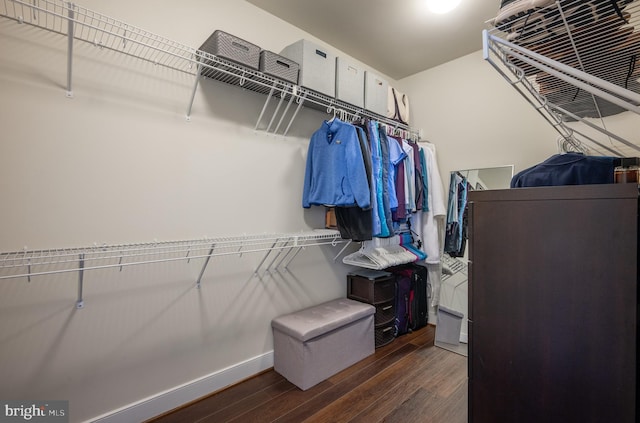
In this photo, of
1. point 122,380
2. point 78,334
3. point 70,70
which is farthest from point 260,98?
point 122,380

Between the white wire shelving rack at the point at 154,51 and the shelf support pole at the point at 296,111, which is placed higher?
the white wire shelving rack at the point at 154,51

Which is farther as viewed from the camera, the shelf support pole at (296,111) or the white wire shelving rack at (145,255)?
the shelf support pole at (296,111)

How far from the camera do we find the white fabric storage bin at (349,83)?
227 cm

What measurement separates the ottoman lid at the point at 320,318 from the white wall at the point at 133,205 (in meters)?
0.17

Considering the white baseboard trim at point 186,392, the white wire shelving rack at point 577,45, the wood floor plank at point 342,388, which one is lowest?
the wood floor plank at point 342,388

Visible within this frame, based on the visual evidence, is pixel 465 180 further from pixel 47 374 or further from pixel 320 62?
pixel 47 374

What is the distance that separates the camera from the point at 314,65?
210 cm

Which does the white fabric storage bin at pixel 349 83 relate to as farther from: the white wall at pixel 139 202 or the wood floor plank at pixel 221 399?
the wood floor plank at pixel 221 399

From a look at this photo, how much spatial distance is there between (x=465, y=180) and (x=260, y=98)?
2.03 metres

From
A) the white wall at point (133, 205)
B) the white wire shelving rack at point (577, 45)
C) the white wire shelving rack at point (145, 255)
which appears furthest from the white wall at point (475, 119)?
the white wall at point (133, 205)

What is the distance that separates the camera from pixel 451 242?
2.87m

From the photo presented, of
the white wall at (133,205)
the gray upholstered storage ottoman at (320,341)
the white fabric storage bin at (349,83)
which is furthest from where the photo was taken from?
the white fabric storage bin at (349,83)

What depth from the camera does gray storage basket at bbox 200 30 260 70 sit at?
166 centimetres

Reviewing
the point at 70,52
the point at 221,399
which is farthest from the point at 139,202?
the point at 221,399
